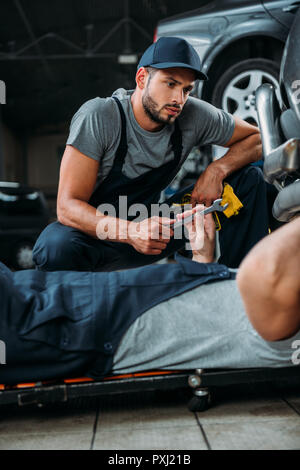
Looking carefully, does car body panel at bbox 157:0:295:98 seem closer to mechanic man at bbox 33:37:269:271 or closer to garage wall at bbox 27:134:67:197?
mechanic man at bbox 33:37:269:271

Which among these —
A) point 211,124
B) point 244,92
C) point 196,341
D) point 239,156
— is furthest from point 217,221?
point 244,92

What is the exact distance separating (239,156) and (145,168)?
0.37 metres

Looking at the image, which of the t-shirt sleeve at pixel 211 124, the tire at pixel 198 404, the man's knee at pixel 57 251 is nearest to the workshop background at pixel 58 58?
the t-shirt sleeve at pixel 211 124

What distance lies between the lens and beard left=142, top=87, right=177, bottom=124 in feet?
5.66

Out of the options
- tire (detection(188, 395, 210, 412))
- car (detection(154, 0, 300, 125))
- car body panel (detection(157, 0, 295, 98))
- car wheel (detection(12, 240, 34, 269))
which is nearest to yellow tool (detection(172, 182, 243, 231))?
tire (detection(188, 395, 210, 412))

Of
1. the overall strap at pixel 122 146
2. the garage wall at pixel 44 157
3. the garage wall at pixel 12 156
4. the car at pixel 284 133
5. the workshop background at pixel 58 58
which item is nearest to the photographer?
the car at pixel 284 133

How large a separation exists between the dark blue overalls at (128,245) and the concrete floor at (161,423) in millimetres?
548

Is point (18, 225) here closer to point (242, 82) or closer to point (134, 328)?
point (242, 82)

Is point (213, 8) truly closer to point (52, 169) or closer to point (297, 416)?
point (297, 416)

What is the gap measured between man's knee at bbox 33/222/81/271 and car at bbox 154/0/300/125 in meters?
1.66

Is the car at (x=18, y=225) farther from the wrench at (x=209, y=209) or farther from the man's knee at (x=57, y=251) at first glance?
the wrench at (x=209, y=209)

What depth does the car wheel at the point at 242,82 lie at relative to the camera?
9.95ft

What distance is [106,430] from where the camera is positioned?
3.87ft

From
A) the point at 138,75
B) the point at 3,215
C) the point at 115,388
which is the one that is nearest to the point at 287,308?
the point at 115,388
